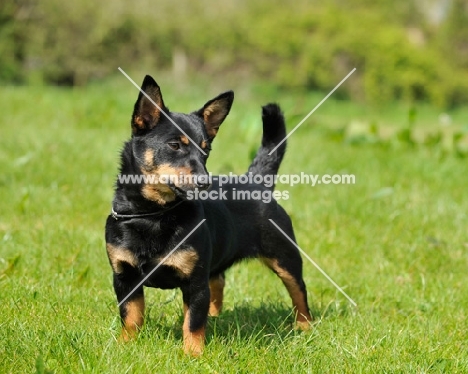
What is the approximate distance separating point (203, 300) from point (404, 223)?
2757 mm

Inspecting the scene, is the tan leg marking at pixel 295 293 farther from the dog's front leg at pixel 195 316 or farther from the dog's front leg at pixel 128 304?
the dog's front leg at pixel 128 304

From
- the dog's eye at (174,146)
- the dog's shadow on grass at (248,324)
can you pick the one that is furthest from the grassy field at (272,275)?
the dog's eye at (174,146)

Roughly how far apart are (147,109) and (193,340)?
1.10 metres

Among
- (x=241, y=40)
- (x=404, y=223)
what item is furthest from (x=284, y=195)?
(x=241, y=40)

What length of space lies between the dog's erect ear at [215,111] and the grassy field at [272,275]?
98cm

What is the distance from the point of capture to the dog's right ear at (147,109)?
3178 mm

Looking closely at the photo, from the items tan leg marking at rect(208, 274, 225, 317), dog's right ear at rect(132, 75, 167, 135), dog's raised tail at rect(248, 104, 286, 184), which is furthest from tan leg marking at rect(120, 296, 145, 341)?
dog's raised tail at rect(248, 104, 286, 184)

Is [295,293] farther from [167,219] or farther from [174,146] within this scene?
[174,146]

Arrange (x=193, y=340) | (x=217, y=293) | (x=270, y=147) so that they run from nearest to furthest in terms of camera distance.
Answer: (x=193, y=340), (x=217, y=293), (x=270, y=147)

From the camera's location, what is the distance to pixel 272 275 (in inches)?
174

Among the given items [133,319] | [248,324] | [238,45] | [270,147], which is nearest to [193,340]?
[133,319]

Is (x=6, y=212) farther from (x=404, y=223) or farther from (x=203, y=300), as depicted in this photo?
(x=404, y=223)

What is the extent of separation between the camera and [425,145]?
8.30m

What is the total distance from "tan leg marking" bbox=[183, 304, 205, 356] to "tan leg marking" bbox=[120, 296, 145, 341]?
0.87 feet
